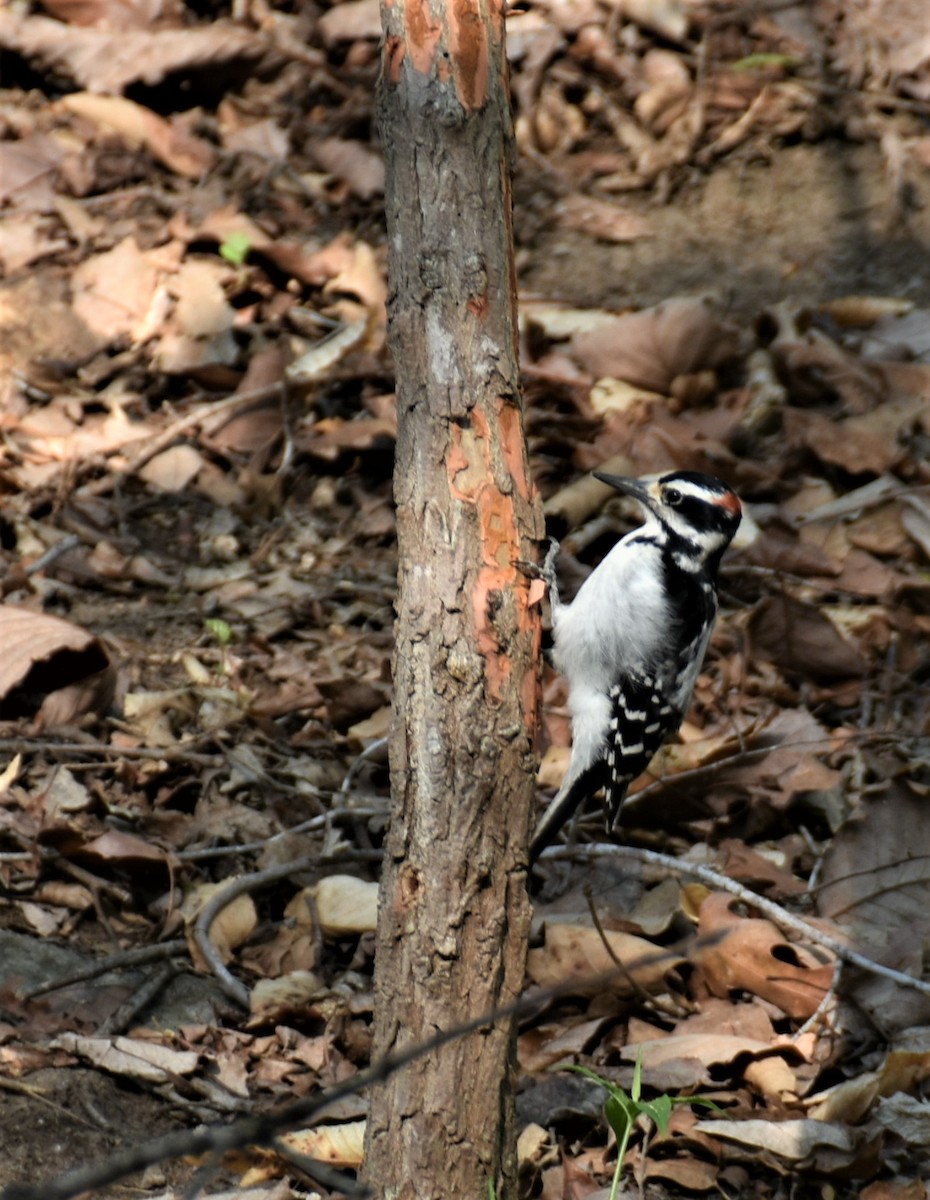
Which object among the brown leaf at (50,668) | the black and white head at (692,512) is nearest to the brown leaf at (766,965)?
the black and white head at (692,512)

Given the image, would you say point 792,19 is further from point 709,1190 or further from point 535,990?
point 709,1190

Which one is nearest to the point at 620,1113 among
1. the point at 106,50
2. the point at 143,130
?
the point at 143,130

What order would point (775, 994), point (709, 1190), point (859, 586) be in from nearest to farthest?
point (709, 1190), point (775, 994), point (859, 586)

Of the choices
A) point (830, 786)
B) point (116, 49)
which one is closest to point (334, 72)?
point (116, 49)

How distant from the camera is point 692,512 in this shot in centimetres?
462

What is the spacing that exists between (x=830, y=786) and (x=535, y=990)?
1367mm

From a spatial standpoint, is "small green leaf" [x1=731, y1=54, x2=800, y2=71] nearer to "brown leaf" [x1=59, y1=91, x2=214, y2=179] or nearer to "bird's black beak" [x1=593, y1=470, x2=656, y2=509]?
"brown leaf" [x1=59, y1=91, x2=214, y2=179]

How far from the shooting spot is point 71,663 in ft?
15.7

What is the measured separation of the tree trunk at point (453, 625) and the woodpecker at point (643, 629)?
1.43 metres

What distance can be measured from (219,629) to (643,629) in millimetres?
1858

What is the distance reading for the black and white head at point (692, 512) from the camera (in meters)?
4.59

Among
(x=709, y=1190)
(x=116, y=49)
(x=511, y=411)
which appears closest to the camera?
(x=511, y=411)

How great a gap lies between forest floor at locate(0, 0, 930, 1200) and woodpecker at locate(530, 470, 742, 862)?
0.44 m

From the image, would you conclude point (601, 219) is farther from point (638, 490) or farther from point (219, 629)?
point (219, 629)
